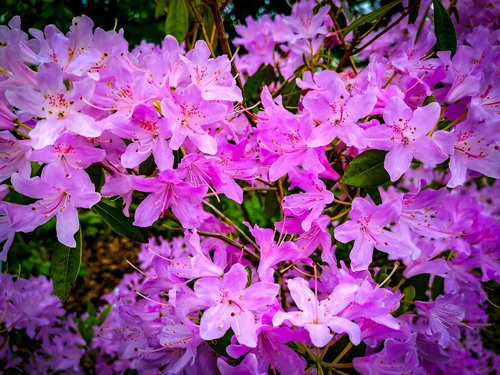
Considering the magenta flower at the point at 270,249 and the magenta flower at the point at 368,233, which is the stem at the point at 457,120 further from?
the magenta flower at the point at 270,249

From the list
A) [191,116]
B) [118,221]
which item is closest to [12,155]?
[118,221]

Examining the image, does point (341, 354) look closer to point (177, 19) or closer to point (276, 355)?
point (276, 355)

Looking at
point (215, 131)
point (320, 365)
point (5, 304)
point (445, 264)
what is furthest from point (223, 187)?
point (5, 304)

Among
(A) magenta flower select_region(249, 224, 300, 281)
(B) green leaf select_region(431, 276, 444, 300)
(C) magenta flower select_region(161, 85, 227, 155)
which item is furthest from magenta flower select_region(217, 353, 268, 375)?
(B) green leaf select_region(431, 276, 444, 300)

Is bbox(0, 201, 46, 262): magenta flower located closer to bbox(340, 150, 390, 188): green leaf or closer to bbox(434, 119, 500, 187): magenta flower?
bbox(340, 150, 390, 188): green leaf

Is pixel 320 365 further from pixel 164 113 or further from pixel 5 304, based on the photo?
pixel 5 304

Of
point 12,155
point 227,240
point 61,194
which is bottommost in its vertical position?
point 227,240
